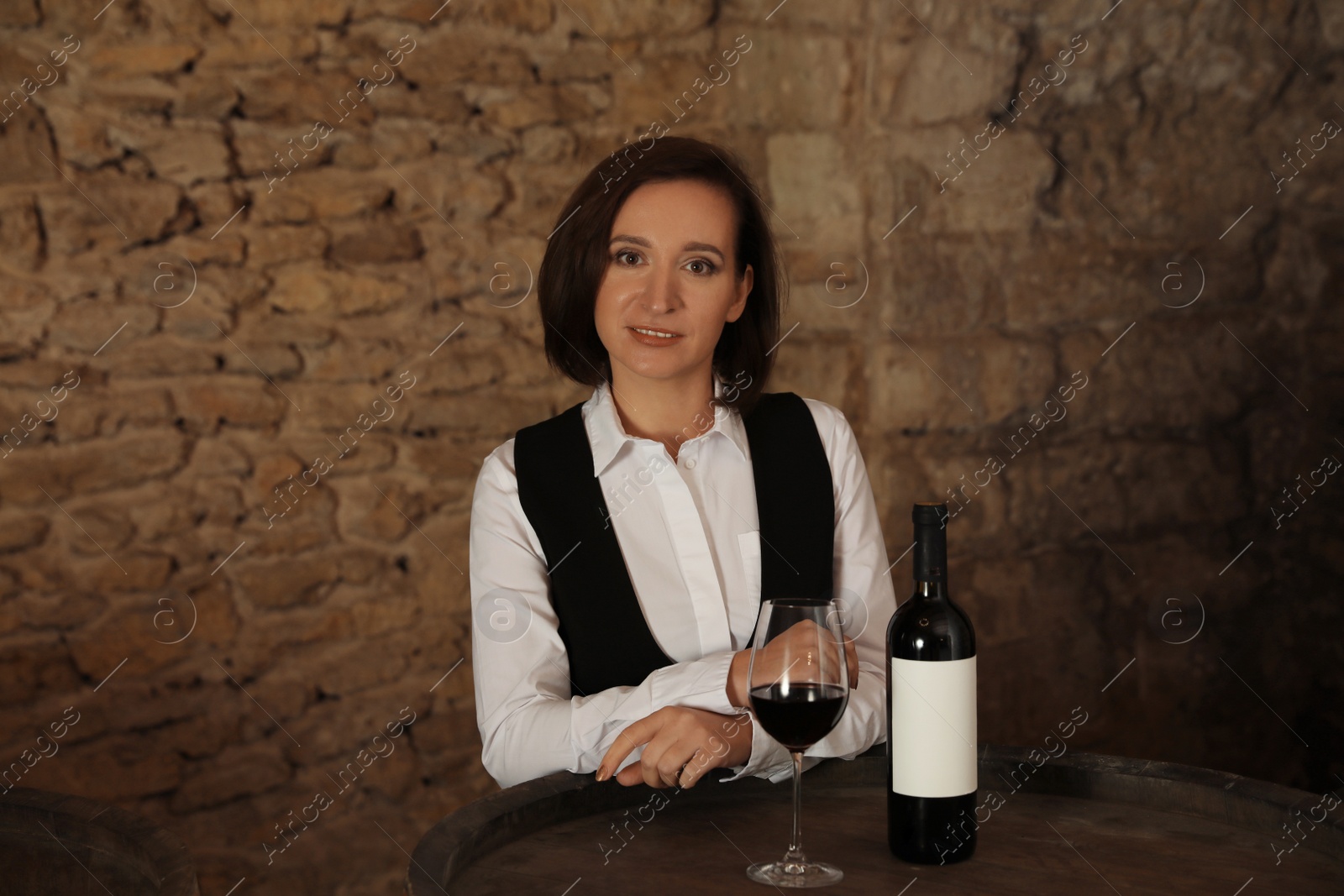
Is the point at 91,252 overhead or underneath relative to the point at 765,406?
overhead

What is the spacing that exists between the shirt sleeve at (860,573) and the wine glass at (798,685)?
0.43m

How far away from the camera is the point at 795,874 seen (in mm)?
1187

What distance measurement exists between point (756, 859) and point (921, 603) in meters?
0.32

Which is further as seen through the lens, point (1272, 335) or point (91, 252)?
point (1272, 335)

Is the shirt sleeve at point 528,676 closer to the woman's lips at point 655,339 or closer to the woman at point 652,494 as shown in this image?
the woman at point 652,494

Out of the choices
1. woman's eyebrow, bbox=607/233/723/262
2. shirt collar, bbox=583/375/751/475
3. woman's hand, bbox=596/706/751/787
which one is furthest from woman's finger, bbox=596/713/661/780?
woman's eyebrow, bbox=607/233/723/262

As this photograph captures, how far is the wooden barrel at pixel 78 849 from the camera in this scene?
4.17ft

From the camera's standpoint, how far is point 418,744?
3.03 meters

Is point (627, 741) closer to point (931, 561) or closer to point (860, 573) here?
point (931, 561)

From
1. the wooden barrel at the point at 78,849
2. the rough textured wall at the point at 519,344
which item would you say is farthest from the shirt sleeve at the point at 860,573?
the rough textured wall at the point at 519,344

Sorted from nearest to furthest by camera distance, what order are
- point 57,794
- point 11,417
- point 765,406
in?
1. point 57,794
2. point 765,406
3. point 11,417

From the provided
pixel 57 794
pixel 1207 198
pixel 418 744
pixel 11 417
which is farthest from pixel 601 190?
pixel 1207 198

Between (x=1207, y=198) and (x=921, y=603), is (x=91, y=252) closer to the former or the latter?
(x=921, y=603)

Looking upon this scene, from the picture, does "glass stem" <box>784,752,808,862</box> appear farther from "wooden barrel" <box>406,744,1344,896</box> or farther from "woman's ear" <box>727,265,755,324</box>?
"woman's ear" <box>727,265,755,324</box>
